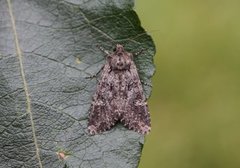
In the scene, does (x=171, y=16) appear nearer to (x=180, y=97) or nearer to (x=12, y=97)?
(x=180, y=97)

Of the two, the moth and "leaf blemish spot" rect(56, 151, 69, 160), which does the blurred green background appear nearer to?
the moth

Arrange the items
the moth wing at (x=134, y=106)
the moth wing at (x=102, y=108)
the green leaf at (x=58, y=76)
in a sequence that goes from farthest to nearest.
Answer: the moth wing at (x=134, y=106) → the moth wing at (x=102, y=108) → the green leaf at (x=58, y=76)

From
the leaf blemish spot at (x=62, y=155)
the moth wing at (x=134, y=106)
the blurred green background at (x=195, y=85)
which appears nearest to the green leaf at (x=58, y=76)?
the leaf blemish spot at (x=62, y=155)

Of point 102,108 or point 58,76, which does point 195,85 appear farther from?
point 58,76

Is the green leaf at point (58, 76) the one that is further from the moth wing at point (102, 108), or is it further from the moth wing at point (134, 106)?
the moth wing at point (134, 106)

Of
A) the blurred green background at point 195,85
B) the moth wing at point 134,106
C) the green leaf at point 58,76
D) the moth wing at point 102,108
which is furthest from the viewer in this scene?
the blurred green background at point 195,85

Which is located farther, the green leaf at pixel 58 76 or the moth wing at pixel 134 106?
the moth wing at pixel 134 106

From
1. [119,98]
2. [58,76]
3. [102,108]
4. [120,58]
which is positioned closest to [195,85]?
[119,98]
